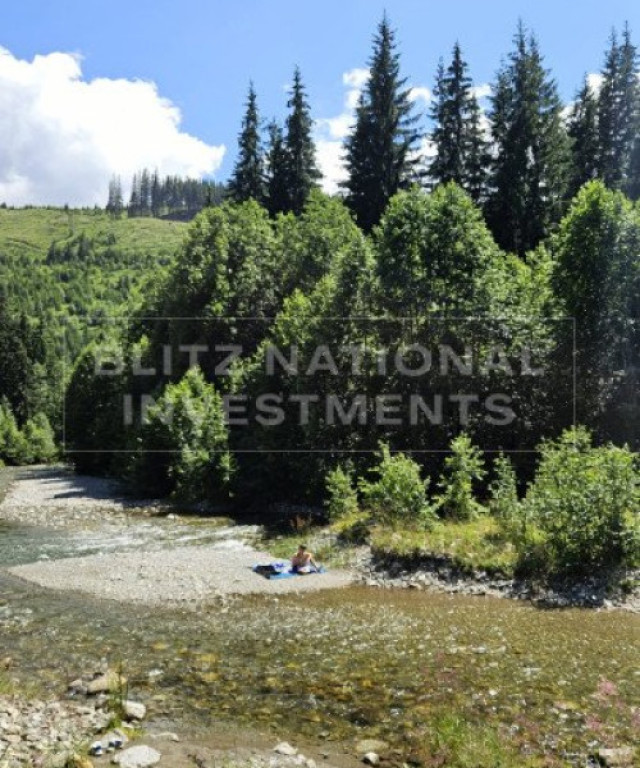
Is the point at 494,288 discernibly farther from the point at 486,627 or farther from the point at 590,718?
the point at 590,718

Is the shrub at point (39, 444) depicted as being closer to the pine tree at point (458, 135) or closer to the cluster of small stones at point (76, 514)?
the cluster of small stones at point (76, 514)

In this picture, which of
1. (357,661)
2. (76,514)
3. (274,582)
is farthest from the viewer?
(76,514)

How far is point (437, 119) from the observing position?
60.0 metres

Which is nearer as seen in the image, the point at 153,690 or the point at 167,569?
the point at 153,690

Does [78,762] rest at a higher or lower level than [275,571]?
higher

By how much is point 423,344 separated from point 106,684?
2490 centimetres

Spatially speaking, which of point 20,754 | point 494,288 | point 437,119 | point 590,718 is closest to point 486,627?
point 590,718

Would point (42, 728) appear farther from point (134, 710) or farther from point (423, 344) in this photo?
point (423, 344)

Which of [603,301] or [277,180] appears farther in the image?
[277,180]

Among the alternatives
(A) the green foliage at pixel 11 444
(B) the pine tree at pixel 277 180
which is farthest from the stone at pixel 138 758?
(A) the green foliage at pixel 11 444

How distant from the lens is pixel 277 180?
70.7m

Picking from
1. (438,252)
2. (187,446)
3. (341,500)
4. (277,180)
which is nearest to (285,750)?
(341,500)

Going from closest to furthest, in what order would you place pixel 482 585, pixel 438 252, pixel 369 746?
pixel 369 746 < pixel 482 585 < pixel 438 252

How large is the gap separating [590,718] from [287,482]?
27.5 m
